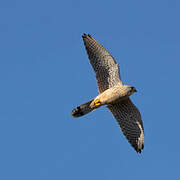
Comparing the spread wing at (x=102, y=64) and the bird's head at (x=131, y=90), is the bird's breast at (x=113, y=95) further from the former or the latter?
the spread wing at (x=102, y=64)

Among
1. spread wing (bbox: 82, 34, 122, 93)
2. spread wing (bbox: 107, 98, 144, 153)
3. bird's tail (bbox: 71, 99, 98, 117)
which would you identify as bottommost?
spread wing (bbox: 107, 98, 144, 153)

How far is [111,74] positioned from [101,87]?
548 millimetres

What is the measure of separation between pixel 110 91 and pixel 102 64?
38.8 inches

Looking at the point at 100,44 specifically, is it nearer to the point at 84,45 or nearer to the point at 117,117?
the point at 84,45

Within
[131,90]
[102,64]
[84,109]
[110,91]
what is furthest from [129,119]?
[102,64]

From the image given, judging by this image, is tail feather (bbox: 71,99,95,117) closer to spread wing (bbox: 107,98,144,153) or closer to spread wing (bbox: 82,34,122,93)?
spread wing (bbox: 82,34,122,93)

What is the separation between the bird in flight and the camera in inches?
633

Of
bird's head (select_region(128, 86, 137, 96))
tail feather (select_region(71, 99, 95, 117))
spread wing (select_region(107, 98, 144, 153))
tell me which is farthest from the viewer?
A: spread wing (select_region(107, 98, 144, 153))

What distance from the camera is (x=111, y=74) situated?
16422 millimetres

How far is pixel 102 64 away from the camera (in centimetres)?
1638

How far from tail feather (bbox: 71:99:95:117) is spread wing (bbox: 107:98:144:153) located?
857mm

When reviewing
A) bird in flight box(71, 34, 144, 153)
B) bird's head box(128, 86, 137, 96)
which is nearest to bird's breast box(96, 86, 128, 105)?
bird in flight box(71, 34, 144, 153)

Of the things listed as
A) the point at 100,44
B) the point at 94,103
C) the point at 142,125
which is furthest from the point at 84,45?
the point at 142,125

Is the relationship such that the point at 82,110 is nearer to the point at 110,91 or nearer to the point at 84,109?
the point at 84,109
